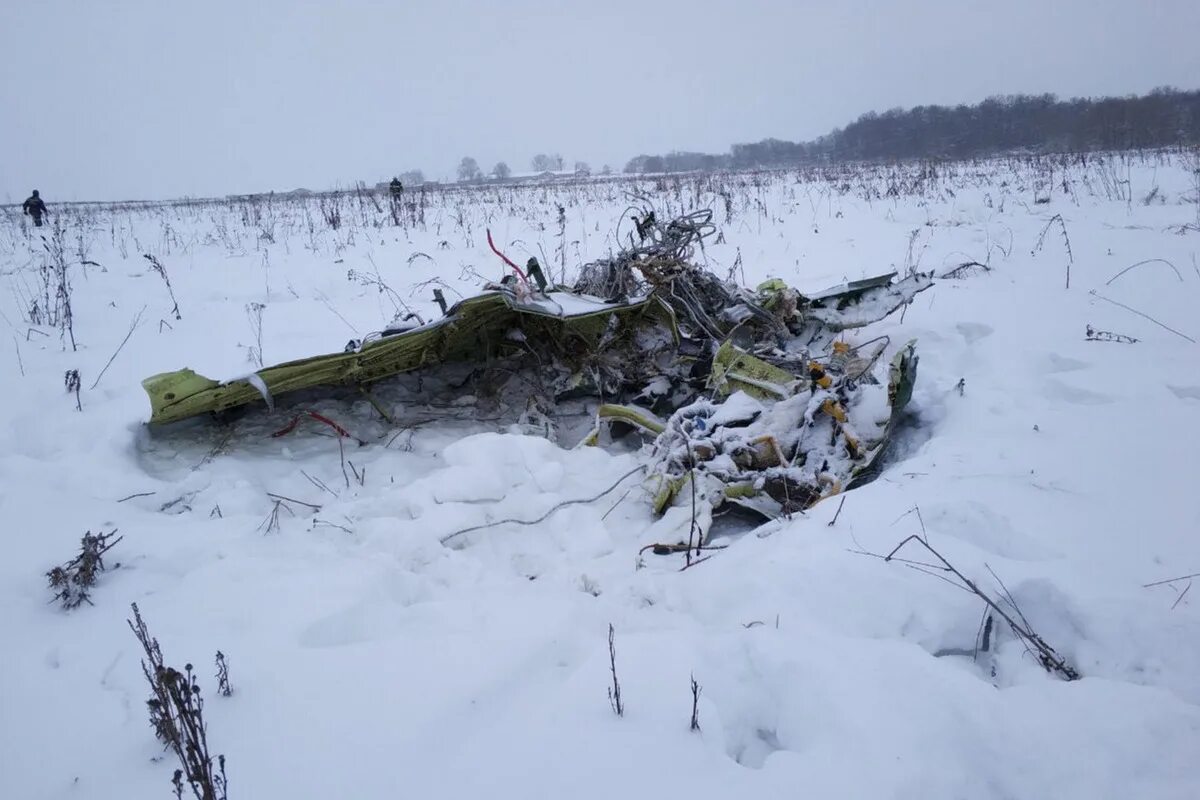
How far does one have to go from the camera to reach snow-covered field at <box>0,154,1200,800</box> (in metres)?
1.30

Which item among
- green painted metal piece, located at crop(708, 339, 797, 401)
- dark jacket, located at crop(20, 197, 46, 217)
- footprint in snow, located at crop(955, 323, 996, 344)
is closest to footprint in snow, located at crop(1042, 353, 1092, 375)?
footprint in snow, located at crop(955, 323, 996, 344)

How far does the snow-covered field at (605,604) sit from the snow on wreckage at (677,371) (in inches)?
9.6

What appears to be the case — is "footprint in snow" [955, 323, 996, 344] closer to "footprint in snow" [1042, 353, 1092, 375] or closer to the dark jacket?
"footprint in snow" [1042, 353, 1092, 375]

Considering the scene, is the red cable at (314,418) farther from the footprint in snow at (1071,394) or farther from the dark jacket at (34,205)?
the dark jacket at (34,205)

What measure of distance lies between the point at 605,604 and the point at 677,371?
2.03 meters

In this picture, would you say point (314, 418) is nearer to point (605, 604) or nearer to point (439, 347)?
point (439, 347)

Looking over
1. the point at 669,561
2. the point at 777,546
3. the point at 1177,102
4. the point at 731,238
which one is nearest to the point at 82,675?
the point at 669,561

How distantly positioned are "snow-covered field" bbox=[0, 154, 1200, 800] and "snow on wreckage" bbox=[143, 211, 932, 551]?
243 millimetres

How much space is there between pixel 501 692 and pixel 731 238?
7.63m

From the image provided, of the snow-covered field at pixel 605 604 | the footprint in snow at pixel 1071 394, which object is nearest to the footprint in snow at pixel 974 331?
the snow-covered field at pixel 605 604

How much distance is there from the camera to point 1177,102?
1433 inches

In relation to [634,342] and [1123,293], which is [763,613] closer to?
[634,342]

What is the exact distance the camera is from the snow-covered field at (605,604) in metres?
1.30

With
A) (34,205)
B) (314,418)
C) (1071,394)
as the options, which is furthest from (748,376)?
(34,205)
